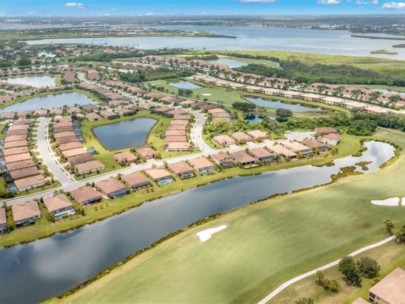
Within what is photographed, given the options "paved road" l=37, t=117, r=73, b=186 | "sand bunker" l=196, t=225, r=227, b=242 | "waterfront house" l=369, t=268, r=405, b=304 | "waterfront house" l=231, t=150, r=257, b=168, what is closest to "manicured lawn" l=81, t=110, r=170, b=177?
"paved road" l=37, t=117, r=73, b=186

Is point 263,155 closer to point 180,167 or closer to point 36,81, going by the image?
point 180,167

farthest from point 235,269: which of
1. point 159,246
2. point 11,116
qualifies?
point 11,116

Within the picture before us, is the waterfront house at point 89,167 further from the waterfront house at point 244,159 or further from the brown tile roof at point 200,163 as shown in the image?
the waterfront house at point 244,159

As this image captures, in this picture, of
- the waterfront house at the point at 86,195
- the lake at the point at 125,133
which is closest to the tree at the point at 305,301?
the waterfront house at the point at 86,195

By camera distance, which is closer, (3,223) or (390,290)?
(390,290)

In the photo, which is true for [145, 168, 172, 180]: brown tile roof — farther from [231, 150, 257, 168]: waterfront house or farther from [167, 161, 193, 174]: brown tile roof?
[231, 150, 257, 168]: waterfront house

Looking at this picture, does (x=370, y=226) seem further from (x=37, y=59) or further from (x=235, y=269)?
(x=37, y=59)

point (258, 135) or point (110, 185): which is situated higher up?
point (258, 135)

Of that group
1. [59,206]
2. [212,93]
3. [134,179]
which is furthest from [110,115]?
[59,206]
